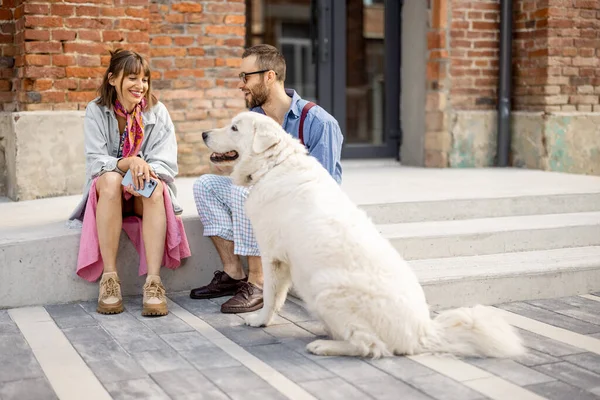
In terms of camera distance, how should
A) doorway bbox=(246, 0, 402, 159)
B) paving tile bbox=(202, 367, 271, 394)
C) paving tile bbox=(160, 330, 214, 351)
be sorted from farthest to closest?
doorway bbox=(246, 0, 402, 159) → paving tile bbox=(160, 330, 214, 351) → paving tile bbox=(202, 367, 271, 394)

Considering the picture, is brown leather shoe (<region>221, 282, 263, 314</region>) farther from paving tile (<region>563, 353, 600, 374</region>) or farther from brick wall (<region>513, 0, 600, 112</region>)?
brick wall (<region>513, 0, 600, 112</region>)

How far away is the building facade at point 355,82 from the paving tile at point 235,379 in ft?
11.4

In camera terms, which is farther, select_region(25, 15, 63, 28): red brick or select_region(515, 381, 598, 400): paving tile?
select_region(25, 15, 63, 28): red brick

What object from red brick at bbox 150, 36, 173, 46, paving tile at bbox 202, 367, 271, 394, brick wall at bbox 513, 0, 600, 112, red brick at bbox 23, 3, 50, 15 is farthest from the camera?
brick wall at bbox 513, 0, 600, 112

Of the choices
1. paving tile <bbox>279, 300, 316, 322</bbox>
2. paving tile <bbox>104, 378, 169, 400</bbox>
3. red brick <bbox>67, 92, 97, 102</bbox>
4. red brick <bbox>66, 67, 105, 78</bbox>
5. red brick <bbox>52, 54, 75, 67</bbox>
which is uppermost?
red brick <bbox>52, 54, 75, 67</bbox>

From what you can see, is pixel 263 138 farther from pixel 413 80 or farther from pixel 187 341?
pixel 413 80

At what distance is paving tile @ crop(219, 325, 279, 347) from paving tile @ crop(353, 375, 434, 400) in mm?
798

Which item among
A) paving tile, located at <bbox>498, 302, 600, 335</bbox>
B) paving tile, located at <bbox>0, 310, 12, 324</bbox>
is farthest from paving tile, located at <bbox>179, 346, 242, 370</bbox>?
paving tile, located at <bbox>498, 302, 600, 335</bbox>

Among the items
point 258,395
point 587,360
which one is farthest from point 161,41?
point 587,360

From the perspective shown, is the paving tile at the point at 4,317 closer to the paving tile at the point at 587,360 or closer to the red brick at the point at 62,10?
the red brick at the point at 62,10

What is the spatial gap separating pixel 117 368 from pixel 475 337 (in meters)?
1.74

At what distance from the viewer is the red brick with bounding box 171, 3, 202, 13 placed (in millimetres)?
7449

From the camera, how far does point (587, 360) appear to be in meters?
3.90

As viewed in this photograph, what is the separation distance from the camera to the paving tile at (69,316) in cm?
454
